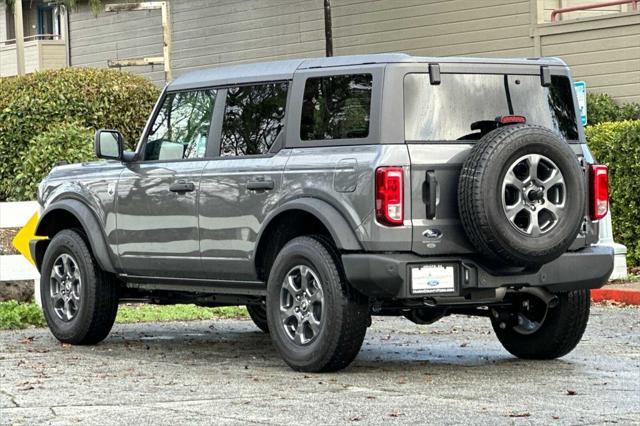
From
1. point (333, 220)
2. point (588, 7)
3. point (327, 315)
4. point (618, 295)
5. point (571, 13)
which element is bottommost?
point (618, 295)

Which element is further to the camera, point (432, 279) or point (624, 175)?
point (624, 175)

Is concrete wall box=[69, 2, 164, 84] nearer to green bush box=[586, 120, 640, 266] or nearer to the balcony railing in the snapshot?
the balcony railing

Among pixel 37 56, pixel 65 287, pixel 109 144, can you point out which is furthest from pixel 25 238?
pixel 37 56

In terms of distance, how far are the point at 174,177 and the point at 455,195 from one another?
93.4 inches

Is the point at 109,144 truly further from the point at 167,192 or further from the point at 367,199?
the point at 367,199

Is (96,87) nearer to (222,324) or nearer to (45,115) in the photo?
(45,115)

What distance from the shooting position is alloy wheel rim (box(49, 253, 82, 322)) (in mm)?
11836

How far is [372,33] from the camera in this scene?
101 feet

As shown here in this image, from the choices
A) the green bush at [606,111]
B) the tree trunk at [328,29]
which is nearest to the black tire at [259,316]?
the green bush at [606,111]

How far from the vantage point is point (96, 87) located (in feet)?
69.3

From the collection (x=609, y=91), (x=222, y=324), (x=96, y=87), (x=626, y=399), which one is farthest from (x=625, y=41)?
(x=626, y=399)

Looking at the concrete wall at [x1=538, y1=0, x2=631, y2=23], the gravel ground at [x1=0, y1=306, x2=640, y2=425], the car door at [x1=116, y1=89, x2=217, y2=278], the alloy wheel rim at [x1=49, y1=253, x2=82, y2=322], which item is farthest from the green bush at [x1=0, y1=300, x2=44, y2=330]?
the concrete wall at [x1=538, y1=0, x2=631, y2=23]

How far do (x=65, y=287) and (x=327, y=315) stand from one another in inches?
127

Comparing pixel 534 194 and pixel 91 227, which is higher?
pixel 534 194
